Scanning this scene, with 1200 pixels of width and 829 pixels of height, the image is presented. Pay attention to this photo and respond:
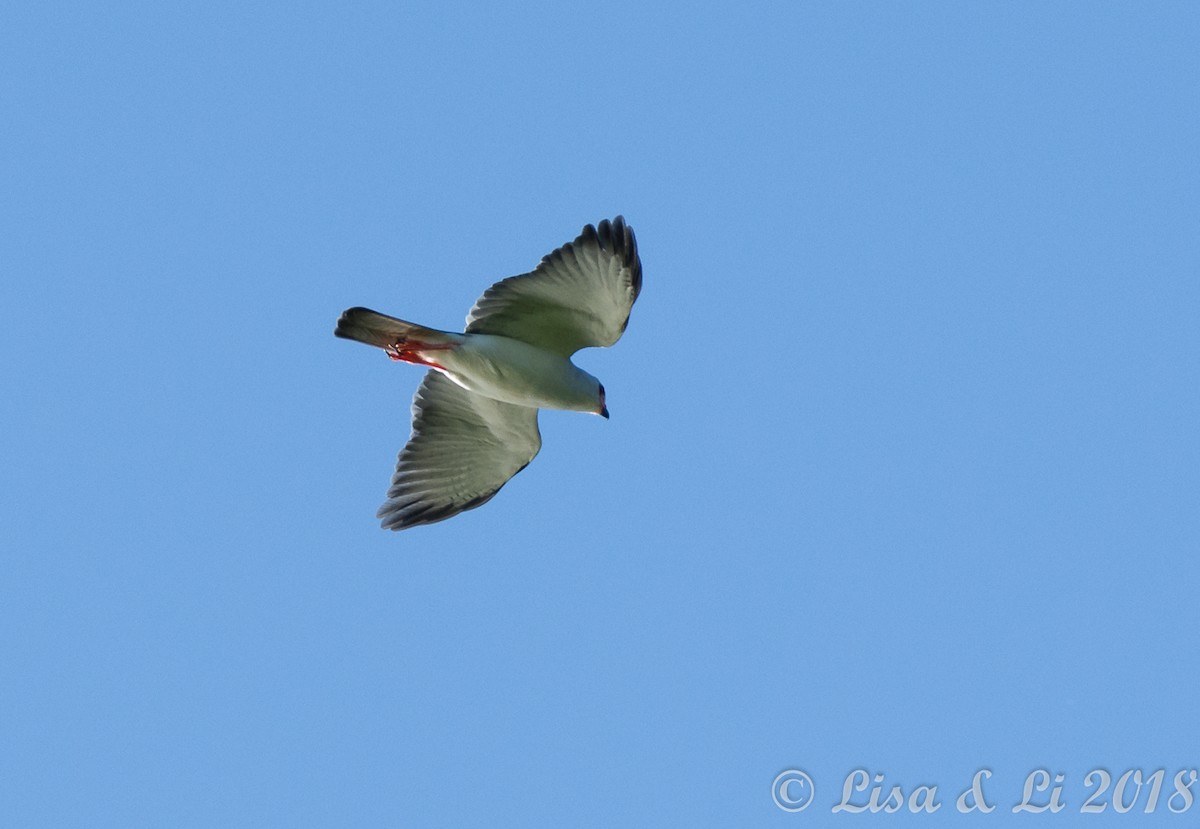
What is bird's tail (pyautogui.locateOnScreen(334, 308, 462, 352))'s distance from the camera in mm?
12148

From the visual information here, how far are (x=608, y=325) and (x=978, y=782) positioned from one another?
4.84 metres

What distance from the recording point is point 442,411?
13.7 metres

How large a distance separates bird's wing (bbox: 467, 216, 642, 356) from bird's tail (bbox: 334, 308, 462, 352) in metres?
0.35

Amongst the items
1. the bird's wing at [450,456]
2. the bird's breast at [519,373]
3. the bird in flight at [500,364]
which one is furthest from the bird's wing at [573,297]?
the bird's wing at [450,456]

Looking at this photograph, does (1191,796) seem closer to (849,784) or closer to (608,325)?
(849,784)

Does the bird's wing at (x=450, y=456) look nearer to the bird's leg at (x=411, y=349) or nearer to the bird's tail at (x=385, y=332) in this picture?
the bird's leg at (x=411, y=349)

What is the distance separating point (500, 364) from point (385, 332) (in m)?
0.89

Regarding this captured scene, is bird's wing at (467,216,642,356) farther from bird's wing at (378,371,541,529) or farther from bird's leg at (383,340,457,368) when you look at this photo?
bird's wing at (378,371,541,529)

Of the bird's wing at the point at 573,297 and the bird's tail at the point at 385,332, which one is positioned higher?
the bird's wing at the point at 573,297

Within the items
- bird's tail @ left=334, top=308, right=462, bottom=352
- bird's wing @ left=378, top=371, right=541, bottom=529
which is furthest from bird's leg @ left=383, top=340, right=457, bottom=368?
bird's wing @ left=378, top=371, right=541, bottom=529

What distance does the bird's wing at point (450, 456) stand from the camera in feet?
44.7

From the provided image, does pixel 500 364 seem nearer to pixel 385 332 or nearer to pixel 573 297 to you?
pixel 573 297

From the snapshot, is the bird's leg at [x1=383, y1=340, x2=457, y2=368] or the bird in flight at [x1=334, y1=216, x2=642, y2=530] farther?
the bird's leg at [x1=383, y1=340, x2=457, y2=368]

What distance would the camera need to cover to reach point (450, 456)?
545 inches
